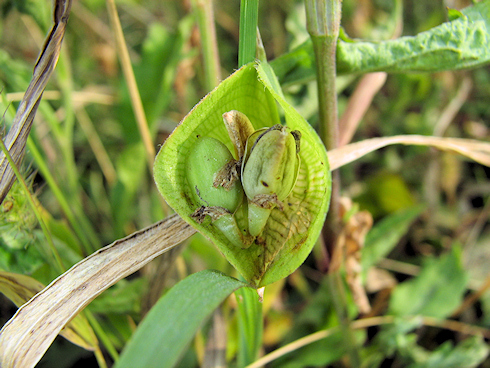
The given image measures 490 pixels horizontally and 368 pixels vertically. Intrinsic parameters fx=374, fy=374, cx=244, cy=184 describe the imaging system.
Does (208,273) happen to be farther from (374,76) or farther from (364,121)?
(364,121)

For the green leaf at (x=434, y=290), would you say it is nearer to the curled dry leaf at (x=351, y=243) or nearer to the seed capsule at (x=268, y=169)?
the curled dry leaf at (x=351, y=243)

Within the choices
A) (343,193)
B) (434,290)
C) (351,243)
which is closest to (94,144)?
→ (343,193)

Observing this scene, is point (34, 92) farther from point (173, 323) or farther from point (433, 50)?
point (433, 50)

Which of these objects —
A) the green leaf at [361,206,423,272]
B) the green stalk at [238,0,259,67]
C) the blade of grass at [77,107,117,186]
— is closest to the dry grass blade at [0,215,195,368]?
the green stalk at [238,0,259,67]

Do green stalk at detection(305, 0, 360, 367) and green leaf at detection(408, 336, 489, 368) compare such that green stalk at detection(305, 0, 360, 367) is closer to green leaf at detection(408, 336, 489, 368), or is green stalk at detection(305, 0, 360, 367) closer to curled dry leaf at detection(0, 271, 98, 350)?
green leaf at detection(408, 336, 489, 368)

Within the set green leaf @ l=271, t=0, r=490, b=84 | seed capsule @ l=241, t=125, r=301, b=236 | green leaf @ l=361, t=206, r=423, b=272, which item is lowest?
green leaf @ l=361, t=206, r=423, b=272

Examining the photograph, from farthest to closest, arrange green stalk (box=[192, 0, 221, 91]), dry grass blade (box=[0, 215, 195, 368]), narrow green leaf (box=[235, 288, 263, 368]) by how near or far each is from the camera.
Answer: green stalk (box=[192, 0, 221, 91]) < narrow green leaf (box=[235, 288, 263, 368]) < dry grass blade (box=[0, 215, 195, 368])
